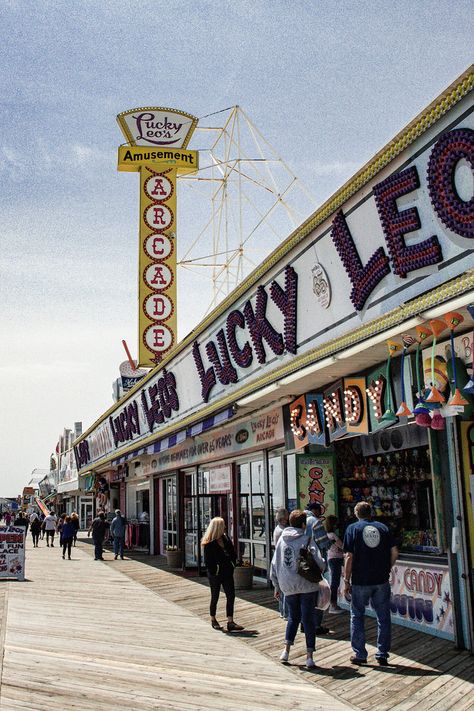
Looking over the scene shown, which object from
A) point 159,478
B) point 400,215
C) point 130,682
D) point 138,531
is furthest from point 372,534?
point 138,531

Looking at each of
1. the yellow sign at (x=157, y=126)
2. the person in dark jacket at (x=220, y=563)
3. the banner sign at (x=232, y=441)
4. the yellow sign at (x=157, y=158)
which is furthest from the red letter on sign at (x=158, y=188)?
the person in dark jacket at (x=220, y=563)

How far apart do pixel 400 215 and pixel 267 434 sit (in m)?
7.01

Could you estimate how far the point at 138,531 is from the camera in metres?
29.0

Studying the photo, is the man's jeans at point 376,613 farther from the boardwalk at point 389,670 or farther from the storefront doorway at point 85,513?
the storefront doorway at point 85,513

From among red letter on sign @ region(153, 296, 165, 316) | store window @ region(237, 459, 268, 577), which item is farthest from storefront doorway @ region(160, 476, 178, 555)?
store window @ region(237, 459, 268, 577)

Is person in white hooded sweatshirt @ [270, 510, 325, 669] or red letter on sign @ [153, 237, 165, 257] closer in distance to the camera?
person in white hooded sweatshirt @ [270, 510, 325, 669]

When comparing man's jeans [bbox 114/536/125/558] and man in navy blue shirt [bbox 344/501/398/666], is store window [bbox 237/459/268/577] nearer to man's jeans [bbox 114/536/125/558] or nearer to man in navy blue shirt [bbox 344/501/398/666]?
man in navy blue shirt [bbox 344/501/398/666]

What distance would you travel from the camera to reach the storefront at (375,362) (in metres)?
7.26

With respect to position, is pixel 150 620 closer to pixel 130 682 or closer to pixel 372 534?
pixel 130 682

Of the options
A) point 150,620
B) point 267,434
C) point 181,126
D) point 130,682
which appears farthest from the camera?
point 181,126

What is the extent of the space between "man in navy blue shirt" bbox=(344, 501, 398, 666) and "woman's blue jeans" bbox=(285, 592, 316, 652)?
44 cm

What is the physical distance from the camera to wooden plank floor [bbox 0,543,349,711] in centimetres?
661

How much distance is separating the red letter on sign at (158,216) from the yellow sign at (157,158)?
1.59 metres

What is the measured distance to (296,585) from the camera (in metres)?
7.75
